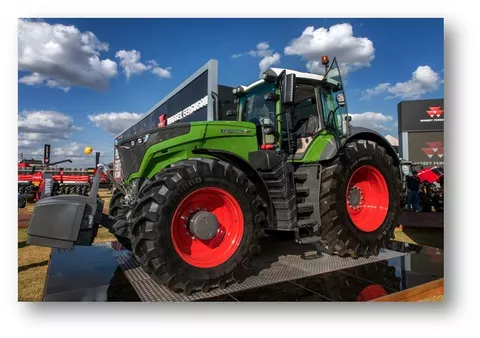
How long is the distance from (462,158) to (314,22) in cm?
205

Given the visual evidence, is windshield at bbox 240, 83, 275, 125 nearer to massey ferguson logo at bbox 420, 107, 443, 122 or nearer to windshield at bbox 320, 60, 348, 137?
windshield at bbox 320, 60, 348, 137

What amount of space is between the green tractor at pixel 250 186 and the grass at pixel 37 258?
2.44 ft

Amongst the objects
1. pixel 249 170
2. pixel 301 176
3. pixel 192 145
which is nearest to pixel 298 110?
pixel 301 176

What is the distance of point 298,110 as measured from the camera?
480cm

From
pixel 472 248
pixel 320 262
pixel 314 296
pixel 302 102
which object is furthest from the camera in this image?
pixel 302 102

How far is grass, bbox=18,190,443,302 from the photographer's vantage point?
11.6ft

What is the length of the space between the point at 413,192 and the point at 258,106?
6.19 metres

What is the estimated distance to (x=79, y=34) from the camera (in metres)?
3.73

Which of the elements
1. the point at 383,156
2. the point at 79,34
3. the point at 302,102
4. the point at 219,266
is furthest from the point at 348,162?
the point at 79,34

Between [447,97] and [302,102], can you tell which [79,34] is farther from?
[447,97]

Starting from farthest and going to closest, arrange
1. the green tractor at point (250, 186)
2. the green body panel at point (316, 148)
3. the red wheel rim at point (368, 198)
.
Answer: the red wheel rim at point (368, 198) < the green body panel at point (316, 148) < the green tractor at point (250, 186)

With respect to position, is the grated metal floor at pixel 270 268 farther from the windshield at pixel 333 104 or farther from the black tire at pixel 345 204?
the windshield at pixel 333 104

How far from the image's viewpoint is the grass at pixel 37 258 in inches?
139

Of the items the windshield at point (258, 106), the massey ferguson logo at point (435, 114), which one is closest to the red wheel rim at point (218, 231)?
the windshield at point (258, 106)
